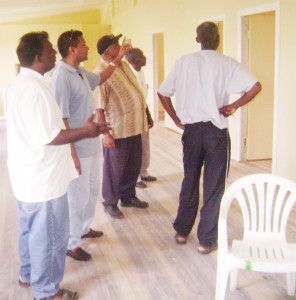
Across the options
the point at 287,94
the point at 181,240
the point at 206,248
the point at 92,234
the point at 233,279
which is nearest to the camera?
the point at 233,279

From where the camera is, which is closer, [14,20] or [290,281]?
[290,281]

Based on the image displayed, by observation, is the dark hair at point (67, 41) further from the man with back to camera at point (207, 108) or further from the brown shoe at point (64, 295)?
the brown shoe at point (64, 295)

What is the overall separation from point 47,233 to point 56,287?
366mm

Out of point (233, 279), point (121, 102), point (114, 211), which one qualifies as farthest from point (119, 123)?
point (233, 279)

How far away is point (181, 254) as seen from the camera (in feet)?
8.86

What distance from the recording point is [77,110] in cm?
240

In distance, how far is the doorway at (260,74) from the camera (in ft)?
15.6

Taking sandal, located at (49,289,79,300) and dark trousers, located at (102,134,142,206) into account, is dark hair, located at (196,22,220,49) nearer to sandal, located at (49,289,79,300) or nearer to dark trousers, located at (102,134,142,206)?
dark trousers, located at (102,134,142,206)

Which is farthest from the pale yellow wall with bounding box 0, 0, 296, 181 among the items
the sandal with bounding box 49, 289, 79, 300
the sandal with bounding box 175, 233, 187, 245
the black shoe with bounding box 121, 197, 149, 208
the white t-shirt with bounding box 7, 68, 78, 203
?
the white t-shirt with bounding box 7, 68, 78, 203

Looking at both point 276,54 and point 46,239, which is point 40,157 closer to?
point 46,239

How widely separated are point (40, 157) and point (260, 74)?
369 centimetres

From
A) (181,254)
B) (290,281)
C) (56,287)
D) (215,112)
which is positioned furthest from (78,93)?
(290,281)

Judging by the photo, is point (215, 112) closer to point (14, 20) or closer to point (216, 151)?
point (216, 151)

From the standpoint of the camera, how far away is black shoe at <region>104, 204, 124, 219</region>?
3.36 m
